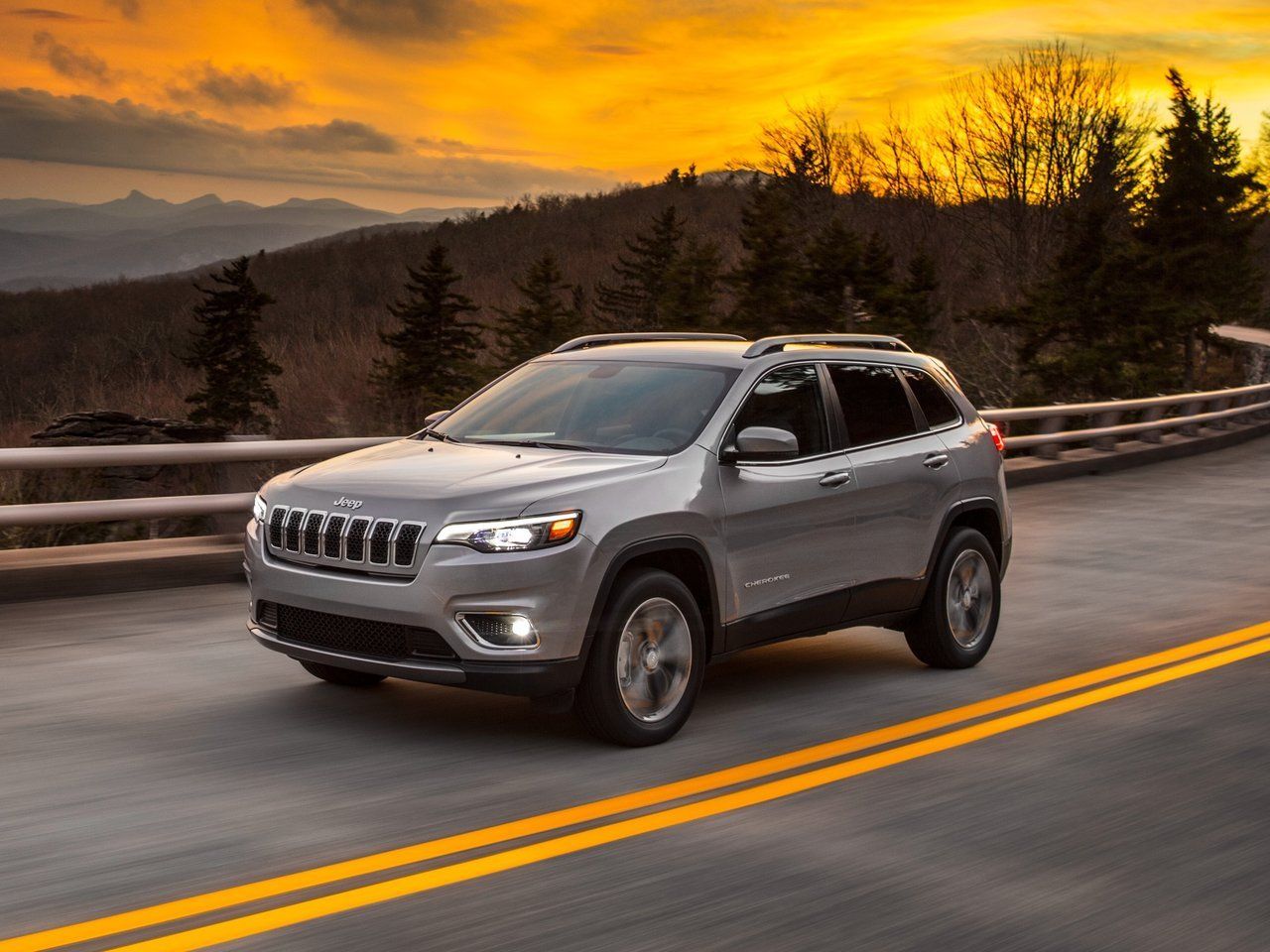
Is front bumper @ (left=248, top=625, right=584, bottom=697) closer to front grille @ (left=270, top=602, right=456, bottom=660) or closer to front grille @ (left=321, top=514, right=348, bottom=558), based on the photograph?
front grille @ (left=270, top=602, right=456, bottom=660)

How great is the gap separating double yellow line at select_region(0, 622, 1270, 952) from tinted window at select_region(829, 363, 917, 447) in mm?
1451

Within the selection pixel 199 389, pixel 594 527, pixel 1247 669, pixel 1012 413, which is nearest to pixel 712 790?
pixel 594 527

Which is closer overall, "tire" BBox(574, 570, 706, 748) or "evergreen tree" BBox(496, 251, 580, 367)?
"tire" BBox(574, 570, 706, 748)

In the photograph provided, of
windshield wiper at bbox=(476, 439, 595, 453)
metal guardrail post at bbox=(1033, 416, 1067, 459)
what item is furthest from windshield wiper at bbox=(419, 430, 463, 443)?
metal guardrail post at bbox=(1033, 416, 1067, 459)

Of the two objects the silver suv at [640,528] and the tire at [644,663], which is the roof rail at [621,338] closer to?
the silver suv at [640,528]

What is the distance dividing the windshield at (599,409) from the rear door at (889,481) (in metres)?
0.91

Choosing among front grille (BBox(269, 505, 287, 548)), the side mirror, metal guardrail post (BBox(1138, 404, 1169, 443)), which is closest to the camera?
front grille (BBox(269, 505, 287, 548))

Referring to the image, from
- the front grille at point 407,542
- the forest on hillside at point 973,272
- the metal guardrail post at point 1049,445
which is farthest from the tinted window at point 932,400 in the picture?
the forest on hillside at point 973,272

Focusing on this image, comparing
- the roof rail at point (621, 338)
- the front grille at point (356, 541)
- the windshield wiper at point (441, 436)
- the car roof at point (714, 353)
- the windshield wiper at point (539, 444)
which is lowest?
the front grille at point (356, 541)

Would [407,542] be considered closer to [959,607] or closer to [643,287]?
[959,607]

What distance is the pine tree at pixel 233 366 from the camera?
63562 millimetres

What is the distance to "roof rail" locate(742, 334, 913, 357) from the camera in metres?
7.61

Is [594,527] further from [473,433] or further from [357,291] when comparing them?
[357,291]

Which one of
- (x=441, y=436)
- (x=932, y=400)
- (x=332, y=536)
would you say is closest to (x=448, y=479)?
(x=332, y=536)
